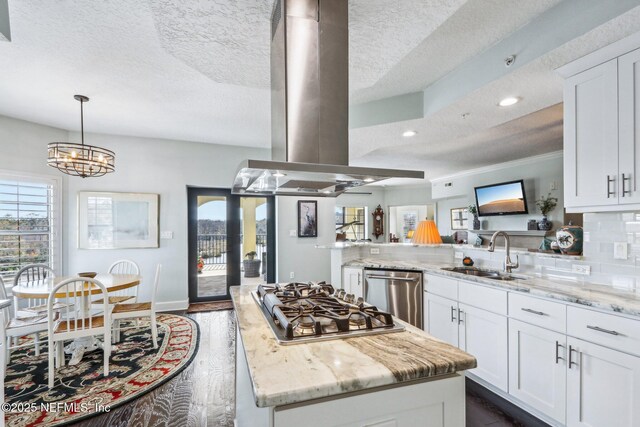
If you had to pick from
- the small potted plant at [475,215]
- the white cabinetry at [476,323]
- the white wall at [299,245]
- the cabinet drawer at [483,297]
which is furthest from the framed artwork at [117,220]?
the small potted plant at [475,215]

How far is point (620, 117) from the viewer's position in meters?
1.73

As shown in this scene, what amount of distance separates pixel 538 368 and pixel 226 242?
14.5 feet

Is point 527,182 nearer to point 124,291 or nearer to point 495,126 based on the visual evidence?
point 495,126

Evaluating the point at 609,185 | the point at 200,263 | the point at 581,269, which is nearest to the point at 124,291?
the point at 200,263

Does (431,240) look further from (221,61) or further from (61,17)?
(61,17)

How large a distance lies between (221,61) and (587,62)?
230cm

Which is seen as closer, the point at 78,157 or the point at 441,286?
the point at 441,286

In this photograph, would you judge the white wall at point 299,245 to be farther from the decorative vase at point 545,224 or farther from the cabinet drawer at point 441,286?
the decorative vase at point 545,224

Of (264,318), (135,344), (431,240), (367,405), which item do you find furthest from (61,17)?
(431,240)

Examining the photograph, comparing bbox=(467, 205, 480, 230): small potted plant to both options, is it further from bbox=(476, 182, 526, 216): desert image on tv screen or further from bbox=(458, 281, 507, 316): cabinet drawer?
bbox=(458, 281, 507, 316): cabinet drawer

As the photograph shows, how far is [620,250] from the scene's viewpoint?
6.53 feet

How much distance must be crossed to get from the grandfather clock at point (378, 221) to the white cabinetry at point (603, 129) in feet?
25.2

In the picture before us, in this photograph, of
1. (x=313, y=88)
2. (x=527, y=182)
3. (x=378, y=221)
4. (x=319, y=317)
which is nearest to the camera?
(x=319, y=317)

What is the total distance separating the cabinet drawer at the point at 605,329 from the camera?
150 centimetres
